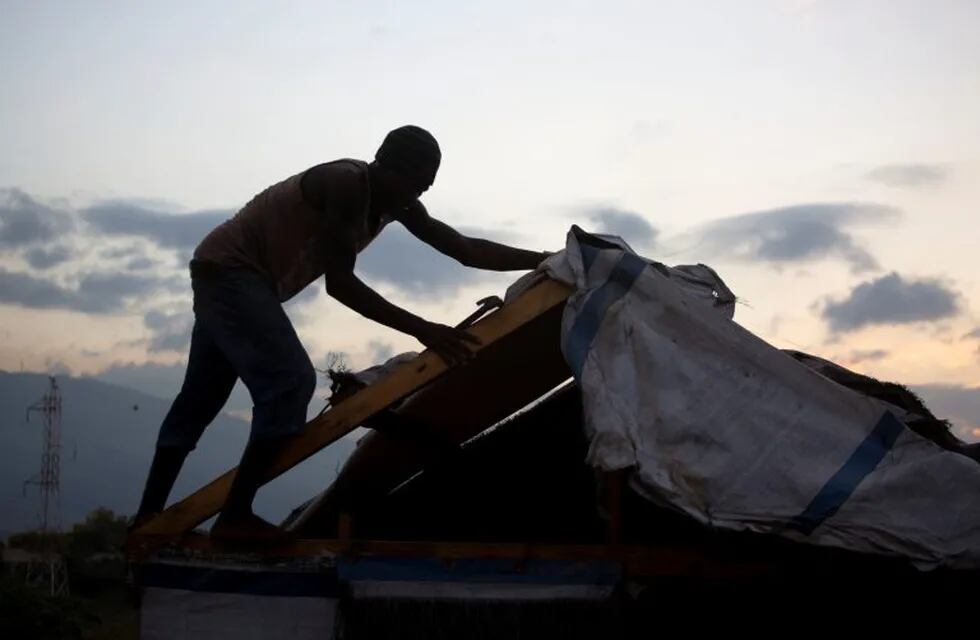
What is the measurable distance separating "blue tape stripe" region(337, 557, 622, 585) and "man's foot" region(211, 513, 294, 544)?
0.24 meters

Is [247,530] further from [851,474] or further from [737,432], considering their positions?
[851,474]

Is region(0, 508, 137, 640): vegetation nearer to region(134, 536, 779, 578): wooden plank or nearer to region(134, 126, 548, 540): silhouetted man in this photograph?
region(134, 126, 548, 540): silhouetted man

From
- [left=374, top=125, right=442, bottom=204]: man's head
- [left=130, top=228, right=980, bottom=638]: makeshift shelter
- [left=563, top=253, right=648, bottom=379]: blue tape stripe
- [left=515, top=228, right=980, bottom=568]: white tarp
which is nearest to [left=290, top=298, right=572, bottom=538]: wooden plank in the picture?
[left=130, top=228, right=980, bottom=638]: makeshift shelter

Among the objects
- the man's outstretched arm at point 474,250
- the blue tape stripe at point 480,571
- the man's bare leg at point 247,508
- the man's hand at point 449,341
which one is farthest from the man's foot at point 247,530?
the man's outstretched arm at point 474,250

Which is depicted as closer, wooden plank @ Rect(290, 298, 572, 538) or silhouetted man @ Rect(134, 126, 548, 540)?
silhouetted man @ Rect(134, 126, 548, 540)

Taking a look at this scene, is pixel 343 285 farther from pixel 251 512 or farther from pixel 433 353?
pixel 251 512

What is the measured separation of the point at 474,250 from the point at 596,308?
4.64 feet

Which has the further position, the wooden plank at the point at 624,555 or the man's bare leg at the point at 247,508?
the man's bare leg at the point at 247,508

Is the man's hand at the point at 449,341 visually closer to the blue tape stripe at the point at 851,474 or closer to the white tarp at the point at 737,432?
the white tarp at the point at 737,432

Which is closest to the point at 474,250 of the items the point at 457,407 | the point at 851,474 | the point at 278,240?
the point at 457,407

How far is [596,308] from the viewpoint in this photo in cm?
375

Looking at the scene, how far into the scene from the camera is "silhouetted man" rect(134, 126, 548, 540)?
13.1ft

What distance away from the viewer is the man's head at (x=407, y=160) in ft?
13.9

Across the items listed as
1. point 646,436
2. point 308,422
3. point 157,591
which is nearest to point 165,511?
point 157,591
